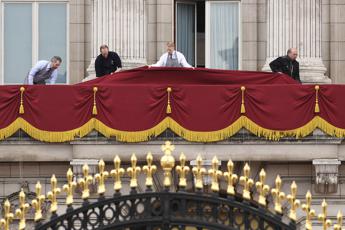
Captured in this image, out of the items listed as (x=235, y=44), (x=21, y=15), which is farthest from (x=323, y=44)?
(x=21, y=15)

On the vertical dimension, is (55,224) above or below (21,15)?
A: below

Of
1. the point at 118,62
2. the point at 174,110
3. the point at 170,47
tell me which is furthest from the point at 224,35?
the point at 174,110

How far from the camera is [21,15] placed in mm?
39156

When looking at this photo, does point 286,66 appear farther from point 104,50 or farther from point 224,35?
point 104,50

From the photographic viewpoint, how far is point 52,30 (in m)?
39.1

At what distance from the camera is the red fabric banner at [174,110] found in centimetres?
3331

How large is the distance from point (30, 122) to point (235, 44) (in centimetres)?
731

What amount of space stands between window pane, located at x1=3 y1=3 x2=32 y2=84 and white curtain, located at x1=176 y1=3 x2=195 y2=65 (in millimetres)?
3727

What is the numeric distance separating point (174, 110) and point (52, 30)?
22.4ft

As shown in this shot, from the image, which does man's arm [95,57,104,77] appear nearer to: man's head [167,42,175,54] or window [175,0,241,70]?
man's head [167,42,175,54]

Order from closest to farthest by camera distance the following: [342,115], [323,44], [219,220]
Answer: [219,220]
[342,115]
[323,44]

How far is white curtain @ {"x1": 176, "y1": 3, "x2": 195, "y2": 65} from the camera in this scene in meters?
39.1

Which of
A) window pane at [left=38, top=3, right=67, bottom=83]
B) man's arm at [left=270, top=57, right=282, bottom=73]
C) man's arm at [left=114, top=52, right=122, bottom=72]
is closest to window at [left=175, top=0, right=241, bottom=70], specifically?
window pane at [left=38, top=3, right=67, bottom=83]

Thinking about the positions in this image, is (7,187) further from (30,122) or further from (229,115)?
(229,115)
